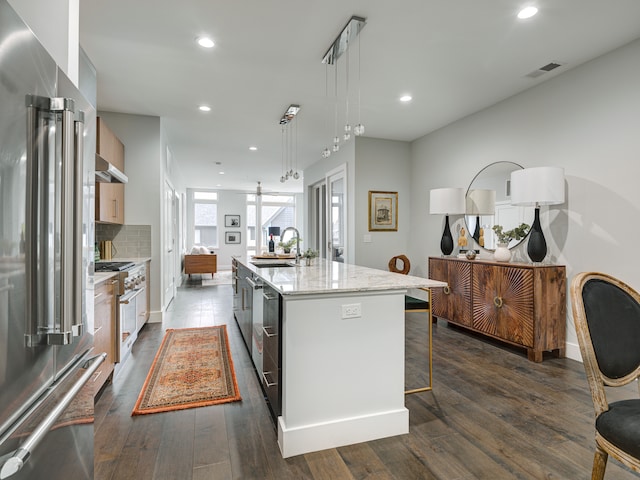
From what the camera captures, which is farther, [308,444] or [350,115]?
[350,115]

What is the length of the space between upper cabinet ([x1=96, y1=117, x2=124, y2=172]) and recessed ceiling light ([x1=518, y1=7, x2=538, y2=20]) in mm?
3653

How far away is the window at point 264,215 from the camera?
39.9 feet

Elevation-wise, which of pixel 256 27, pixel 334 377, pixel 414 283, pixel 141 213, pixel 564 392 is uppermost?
pixel 256 27

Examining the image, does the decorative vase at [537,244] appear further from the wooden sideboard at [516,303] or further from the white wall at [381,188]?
the white wall at [381,188]

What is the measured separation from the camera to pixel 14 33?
75 cm

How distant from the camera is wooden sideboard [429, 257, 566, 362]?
3.21 m

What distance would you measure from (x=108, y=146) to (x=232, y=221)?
27.3 ft

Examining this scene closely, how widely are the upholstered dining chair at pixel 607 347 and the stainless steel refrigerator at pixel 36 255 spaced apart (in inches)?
67.1

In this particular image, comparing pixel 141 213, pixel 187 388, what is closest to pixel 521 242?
pixel 187 388

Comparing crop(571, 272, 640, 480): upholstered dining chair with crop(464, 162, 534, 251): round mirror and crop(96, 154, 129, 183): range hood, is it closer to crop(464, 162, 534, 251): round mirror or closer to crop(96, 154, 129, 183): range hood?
crop(464, 162, 534, 251): round mirror

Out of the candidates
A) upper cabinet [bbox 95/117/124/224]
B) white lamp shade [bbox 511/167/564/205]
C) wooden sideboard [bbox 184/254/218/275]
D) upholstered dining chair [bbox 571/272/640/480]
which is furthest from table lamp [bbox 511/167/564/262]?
wooden sideboard [bbox 184/254/218/275]

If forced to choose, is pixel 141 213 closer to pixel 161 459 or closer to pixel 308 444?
pixel 161 459

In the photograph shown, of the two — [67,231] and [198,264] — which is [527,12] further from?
[198,264]

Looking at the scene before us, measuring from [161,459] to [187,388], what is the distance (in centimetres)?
84
